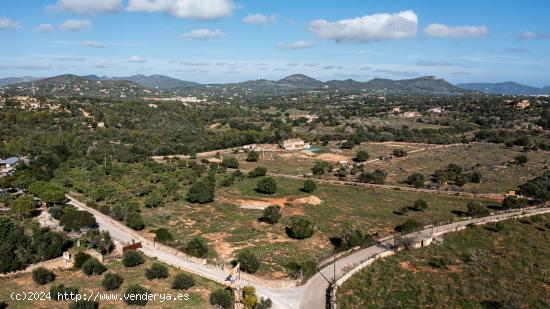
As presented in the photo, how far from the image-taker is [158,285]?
2502 centimetres

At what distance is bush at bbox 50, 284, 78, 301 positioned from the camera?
22719 millimetres

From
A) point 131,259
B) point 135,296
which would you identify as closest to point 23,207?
point 131,259

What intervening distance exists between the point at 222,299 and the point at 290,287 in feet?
15.7

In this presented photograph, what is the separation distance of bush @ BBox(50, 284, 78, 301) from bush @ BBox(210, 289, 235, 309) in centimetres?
770

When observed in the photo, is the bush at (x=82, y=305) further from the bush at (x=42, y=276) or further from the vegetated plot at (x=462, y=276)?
the vegetated plot at (x=462, y=276)

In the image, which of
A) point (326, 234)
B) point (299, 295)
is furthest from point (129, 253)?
point (326, 234)

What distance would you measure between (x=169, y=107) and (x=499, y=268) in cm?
10955

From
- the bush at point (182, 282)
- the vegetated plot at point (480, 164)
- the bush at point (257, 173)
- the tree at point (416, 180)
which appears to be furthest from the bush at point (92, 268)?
the vegetated plot at point (480, 164)

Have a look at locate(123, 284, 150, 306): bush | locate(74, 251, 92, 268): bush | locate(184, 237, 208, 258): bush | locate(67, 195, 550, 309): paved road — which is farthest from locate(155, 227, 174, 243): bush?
locate(123, 284, 150, 306): bush

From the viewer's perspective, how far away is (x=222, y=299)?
22438 millimetres

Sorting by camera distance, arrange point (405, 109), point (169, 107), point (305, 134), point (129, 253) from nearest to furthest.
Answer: point (129, 253), point (305, 134), point (169, 107), point (405, 109)

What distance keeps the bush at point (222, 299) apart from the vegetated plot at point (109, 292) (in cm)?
42

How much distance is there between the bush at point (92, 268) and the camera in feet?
86.7

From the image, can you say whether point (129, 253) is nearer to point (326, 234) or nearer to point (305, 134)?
point (326, 234)
